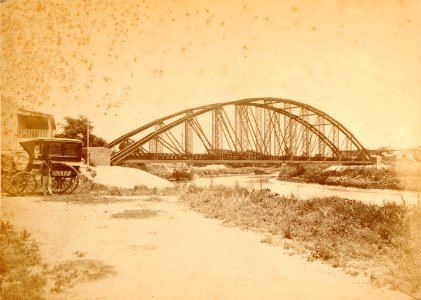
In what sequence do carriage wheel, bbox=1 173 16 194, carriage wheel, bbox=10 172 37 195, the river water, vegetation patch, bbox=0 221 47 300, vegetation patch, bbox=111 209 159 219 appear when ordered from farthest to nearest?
the river water
carriage wheel, bbox=10 172 37 195
carriage wheel, bbox=1 173 16 194
vegetation patch, bbox=111 209 159 219
vegetation patch, bbox=0 221 47 300

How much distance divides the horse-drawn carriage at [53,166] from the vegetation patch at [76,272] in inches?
372

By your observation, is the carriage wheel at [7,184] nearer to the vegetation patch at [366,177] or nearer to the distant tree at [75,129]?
the vegetation patch at [366,177]

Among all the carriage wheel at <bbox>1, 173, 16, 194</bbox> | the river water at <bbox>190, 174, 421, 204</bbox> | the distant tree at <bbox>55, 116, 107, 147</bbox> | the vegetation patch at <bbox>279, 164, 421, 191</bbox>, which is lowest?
the river water at <bbox>190, 174, 421, 204</bbox>

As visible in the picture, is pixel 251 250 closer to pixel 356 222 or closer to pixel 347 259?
pixel 347 259

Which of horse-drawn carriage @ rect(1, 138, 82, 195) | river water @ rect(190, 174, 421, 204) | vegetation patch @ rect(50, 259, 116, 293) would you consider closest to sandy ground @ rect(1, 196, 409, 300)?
vegetation patch @ rect(50, 259, 116, 293)

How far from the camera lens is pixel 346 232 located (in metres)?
10.2

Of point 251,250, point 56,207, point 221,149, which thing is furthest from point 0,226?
point 221,149

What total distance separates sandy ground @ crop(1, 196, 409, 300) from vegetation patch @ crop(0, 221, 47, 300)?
0.33m

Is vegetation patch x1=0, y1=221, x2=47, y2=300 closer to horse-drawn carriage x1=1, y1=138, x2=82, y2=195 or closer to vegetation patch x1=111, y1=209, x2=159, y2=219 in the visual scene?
vegetation patch x1=111, y1=209, x2=159, y2=219

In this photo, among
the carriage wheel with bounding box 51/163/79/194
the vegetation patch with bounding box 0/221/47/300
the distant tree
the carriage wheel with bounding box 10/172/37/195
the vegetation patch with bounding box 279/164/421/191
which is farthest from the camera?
the distant tree

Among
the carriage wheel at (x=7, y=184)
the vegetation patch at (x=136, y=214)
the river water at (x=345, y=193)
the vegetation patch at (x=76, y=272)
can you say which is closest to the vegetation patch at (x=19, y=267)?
the vegetation patch at (x=76, y=272)

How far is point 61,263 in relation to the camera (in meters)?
7.06

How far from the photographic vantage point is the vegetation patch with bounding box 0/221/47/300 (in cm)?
568

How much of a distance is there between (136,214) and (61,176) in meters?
6.34
